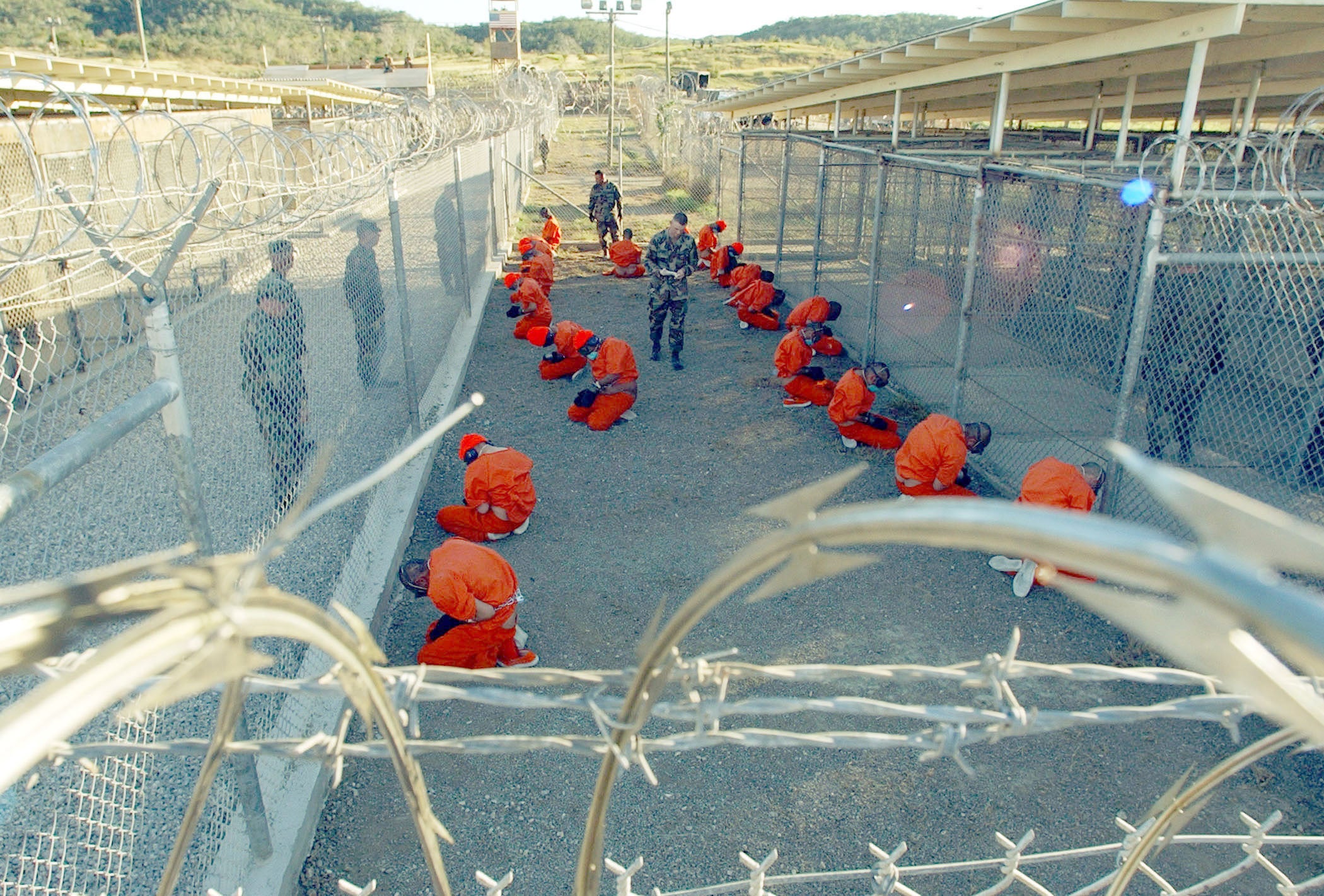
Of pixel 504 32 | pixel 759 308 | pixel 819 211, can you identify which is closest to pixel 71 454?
pixel 819 211

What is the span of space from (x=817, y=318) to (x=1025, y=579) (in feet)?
16.3

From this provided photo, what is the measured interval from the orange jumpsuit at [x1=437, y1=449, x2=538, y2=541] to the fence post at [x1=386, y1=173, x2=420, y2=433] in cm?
107

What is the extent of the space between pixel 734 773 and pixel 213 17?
87332 mm

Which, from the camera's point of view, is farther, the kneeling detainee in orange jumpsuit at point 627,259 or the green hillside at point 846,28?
the green hillside at point 846,28

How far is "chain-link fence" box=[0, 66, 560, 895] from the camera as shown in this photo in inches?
120

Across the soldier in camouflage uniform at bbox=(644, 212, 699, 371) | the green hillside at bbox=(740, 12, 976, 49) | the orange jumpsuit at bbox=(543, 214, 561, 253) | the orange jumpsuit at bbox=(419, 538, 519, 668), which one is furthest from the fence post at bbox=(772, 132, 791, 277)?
the green hillside at bbox=(740, 12, 976, 49)

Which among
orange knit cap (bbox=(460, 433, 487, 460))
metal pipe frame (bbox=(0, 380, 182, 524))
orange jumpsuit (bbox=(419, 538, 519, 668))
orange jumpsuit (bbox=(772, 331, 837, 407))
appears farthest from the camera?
orange jumpsuit (bbox=(772, 331, 837, 407))

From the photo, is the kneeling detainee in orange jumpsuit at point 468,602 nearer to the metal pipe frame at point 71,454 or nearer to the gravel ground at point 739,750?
the gravel ground at point 739,750

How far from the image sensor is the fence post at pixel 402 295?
229 inches

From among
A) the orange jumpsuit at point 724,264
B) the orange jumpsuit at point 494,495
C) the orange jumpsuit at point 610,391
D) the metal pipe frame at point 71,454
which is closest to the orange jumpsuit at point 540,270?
the orange jumpsuit at point 724,264

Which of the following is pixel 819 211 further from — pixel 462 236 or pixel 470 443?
pixel 470 443

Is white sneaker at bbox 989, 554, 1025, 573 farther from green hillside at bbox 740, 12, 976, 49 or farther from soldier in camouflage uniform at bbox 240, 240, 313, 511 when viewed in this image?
green hillside at bbox 740, 12, 976, 49

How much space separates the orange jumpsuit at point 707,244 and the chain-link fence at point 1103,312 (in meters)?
2.41

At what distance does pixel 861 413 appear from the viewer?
7.25 metres
